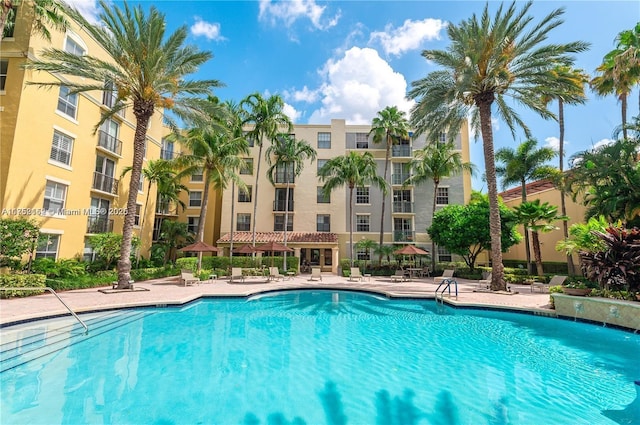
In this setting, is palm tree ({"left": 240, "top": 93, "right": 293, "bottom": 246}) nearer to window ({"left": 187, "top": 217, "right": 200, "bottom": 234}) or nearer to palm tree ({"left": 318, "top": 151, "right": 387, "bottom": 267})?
palm tree ({"left": 318, "top": 151, "right": 387, "bottom": 267})

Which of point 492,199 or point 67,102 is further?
point 67,102

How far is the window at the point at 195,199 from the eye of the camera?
32.2m

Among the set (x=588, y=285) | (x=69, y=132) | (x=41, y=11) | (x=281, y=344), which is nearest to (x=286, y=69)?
(x=41, y=11)

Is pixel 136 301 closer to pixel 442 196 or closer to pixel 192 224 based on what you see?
pixel 192 224

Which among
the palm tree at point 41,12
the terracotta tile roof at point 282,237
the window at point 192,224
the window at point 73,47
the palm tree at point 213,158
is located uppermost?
the window at point 73,47

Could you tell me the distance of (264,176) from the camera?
1241 inches

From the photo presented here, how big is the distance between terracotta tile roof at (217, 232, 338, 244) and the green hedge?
16.1 m

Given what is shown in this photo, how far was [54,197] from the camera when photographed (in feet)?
55.1

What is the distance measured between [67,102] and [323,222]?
21.6 m

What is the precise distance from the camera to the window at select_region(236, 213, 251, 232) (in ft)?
101

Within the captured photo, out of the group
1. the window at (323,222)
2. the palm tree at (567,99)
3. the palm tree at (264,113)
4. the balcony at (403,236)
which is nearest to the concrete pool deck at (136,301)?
the palm tree at (567,99)

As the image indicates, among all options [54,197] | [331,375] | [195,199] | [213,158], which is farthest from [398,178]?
[54,197]

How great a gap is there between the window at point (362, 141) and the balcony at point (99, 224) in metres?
23.5

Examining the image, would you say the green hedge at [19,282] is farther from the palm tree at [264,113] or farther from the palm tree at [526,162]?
the palm tree at [526,162]
